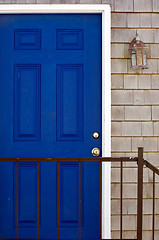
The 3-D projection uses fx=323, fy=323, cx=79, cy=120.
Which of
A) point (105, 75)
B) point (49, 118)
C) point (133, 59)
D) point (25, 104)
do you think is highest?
point (133, 59)

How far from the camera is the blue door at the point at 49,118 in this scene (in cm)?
310

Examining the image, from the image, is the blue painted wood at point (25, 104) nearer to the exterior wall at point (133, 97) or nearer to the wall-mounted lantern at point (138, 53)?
the exterior wall at point (133, 97)

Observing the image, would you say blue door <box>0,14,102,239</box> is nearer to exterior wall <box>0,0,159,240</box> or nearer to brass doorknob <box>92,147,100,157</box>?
Result: brass doorknob <box>92,147,100,157</box>

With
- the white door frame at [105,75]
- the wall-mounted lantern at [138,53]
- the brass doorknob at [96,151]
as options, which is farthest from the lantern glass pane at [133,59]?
the brass doorknob at [96,151]

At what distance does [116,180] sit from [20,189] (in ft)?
3.02

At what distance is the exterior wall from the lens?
3.07 meters

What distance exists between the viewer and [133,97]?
3.09 metres

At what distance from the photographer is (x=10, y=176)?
10.2ft

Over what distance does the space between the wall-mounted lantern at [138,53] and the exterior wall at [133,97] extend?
0.06 metres

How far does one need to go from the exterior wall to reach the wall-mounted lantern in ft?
0.20

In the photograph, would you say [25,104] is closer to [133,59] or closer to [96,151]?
[96,151]

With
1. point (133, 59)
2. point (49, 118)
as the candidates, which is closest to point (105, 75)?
point (133, 59)

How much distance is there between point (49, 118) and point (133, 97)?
0.83 m

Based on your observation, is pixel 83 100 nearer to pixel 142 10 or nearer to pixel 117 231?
pixel 142 10
